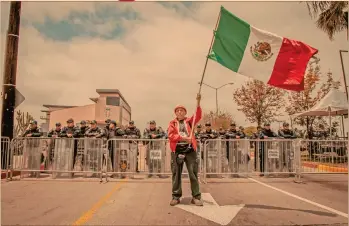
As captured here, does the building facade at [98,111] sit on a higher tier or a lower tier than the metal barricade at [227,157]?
higher

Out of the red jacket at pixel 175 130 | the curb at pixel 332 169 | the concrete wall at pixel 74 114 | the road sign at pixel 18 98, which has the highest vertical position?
the concrete wall at pixel 74 114

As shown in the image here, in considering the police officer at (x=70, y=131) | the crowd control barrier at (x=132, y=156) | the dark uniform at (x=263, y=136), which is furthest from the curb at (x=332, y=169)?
the police officer at (x=70, y=131)

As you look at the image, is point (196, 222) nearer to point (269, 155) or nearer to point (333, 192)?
point (333, 192)

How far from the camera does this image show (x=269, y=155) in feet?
35.1

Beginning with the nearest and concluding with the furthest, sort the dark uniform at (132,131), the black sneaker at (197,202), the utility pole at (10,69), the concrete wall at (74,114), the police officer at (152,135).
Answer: the black sneaker at (197,202) < the police officer at (152,135) < the utility pole at (10,69) < the dark uniform at (132,131) < the concrete wall at (74,114)

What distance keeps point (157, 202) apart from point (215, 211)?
1382 millimetres

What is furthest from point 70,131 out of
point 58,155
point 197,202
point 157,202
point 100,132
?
point 197,202

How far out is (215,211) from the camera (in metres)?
5.87

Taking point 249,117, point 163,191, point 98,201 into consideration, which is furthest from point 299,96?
point 98,201

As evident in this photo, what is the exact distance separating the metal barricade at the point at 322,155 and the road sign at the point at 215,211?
19.2ft

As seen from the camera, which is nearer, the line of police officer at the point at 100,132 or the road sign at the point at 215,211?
the road sign at the point at 215,211

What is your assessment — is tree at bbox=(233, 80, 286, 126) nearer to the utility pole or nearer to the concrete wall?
the utility pole

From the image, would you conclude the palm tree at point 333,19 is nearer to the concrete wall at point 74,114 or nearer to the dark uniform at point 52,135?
the dark uniform at point 52,135

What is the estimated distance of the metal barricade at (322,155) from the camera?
37.3 feet
